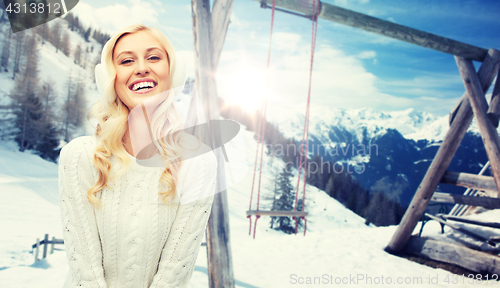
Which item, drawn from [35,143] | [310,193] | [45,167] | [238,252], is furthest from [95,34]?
[238,252]

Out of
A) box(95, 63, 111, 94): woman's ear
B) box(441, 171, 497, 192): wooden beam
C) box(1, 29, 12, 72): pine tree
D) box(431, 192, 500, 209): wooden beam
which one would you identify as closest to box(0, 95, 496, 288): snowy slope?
box(95, 63, 111, 94): woman's ear

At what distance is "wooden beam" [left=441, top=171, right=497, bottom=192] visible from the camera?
3.79 meters

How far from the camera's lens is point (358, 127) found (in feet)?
419

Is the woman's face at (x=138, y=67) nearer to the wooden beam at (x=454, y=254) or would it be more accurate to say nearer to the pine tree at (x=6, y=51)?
the wooden beam at (x=454, y=254)

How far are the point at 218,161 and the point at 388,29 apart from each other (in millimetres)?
2917

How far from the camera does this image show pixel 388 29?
11.6 ft

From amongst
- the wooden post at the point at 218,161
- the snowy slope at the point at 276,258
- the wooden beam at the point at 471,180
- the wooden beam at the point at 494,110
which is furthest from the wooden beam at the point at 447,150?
the wooden post at the point at 218,161

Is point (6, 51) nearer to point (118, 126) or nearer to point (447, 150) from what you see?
point (118, 126)

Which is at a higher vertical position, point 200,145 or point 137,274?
point 200,145

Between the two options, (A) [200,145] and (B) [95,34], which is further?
(B) [95,34]

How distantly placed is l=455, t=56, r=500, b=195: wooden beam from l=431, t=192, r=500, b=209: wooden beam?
265mm

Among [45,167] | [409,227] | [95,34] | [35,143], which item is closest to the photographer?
[409,227]

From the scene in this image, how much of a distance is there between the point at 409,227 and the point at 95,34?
68.5m

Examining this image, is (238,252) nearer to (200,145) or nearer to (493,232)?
(493,232)
